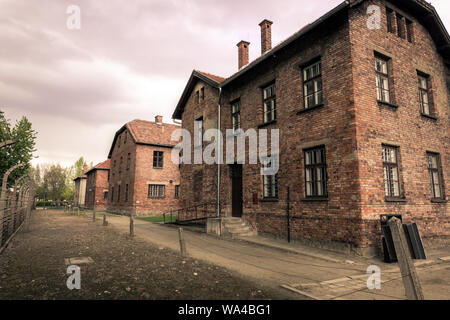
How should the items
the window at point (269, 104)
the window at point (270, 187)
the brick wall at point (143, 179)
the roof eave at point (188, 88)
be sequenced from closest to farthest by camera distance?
1. the window at point (270, 187)
2. the window at point (269, 104)
3. the roof eave at point (188, 88)
4. the brick wall at point (143, 179)

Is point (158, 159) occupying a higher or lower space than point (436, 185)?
higher

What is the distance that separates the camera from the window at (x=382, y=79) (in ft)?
31.8

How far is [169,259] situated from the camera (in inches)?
298

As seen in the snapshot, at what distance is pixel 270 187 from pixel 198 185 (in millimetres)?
6359

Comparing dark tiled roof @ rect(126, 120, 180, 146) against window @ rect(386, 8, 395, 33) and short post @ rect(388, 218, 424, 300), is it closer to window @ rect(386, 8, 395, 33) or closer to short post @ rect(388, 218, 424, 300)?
window @ rect(386, 8, 395, 33)

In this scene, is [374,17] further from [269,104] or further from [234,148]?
[234,148]

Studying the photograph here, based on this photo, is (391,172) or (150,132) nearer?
(391,172)

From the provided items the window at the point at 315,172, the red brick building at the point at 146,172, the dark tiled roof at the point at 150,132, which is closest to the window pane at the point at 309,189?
the window at the point at 315,172

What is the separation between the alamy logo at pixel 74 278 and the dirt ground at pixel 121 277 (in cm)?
8

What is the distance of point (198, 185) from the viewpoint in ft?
56.0

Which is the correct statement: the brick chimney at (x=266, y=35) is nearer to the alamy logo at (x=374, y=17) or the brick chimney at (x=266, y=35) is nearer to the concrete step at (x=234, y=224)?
the alamy logo at (x=374, y=17)

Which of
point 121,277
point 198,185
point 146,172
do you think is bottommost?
point 121,277

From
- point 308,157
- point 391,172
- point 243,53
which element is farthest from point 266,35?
point 391,172
